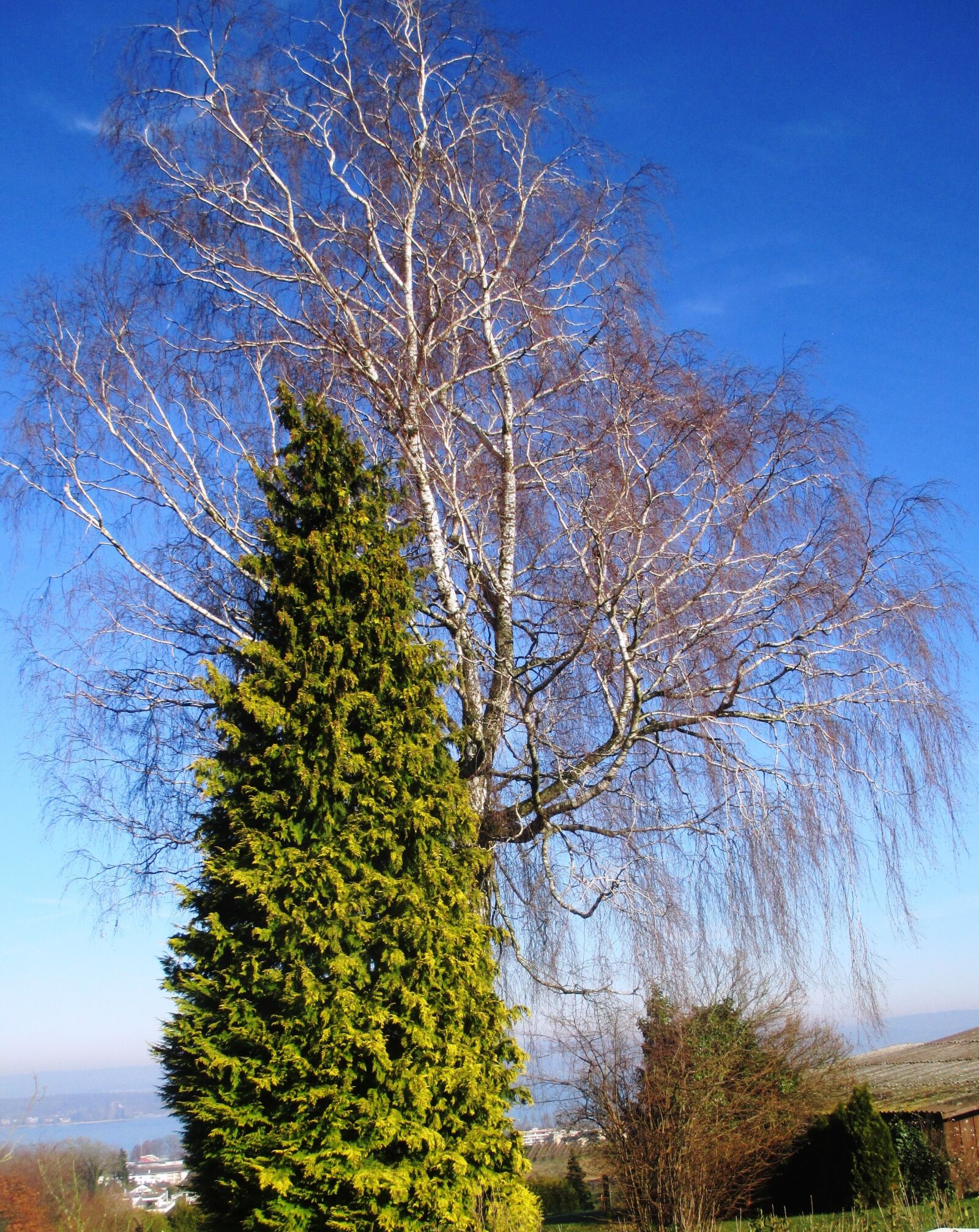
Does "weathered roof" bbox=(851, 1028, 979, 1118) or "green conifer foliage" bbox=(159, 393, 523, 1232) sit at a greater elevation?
"green conifer foliage" bbox=(159, 393, 523, 1232)

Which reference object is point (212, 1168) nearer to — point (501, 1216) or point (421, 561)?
point (501, 1216)

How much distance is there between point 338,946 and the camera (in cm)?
577

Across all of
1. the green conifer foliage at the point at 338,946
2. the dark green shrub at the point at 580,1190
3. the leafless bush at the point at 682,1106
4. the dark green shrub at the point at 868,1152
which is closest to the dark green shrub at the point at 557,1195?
the dark green shrub at the point at 580,1190

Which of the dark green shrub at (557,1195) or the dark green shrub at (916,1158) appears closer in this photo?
the dark green shrub at (916,1158)

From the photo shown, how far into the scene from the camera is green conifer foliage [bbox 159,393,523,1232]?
543 cm

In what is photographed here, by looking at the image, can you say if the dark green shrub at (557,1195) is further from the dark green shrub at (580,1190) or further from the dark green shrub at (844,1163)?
the dark green shrub at (844,1163)

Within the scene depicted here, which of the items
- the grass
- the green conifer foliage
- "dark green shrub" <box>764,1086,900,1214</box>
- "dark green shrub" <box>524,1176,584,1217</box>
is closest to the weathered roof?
"dark green shrub" <box>764,1086,900,1214</box>

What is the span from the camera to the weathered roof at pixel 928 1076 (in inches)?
653

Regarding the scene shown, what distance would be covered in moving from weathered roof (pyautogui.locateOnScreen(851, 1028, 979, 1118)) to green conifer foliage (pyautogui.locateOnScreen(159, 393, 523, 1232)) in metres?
13.9

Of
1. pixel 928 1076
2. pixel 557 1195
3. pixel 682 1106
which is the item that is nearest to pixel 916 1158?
pixel 928 1076

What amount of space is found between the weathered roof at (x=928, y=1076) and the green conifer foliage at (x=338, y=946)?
13902mm

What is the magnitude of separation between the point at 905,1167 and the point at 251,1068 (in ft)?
48.6

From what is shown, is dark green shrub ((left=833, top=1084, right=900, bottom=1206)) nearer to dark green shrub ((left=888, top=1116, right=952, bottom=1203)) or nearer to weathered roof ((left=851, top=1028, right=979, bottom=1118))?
dark green shrub ((left=888, top=1116, right=952, bottom=1203))

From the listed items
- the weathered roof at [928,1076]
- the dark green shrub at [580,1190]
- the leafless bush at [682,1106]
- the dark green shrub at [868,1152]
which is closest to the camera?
the leafless bush at [682,1106]
